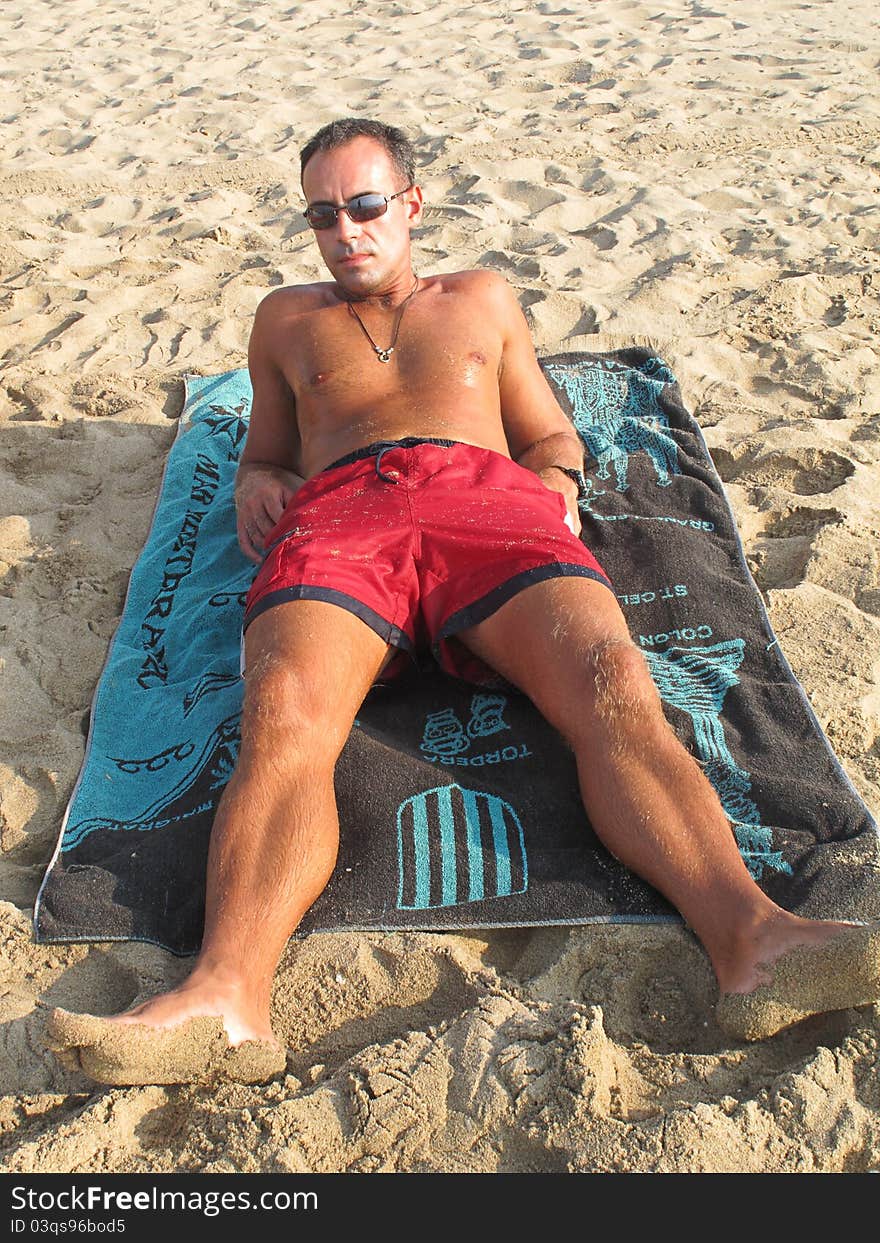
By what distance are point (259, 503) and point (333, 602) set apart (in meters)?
0.76

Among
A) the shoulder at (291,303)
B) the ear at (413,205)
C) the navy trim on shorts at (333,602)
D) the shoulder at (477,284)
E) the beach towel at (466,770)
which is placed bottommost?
the beach towel at (466,770)

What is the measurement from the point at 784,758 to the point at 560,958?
734mm

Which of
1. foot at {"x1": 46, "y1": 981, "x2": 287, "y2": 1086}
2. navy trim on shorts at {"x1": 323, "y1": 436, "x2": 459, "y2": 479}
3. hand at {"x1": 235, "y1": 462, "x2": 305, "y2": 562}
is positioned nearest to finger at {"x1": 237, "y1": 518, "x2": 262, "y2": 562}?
hand at {"x1": 235, "y1": 462, "x2": 305, "y2": 562}

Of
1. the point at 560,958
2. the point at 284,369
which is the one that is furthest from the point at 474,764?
the point at 284,369

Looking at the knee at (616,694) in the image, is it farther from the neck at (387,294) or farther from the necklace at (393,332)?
the neck at (387,294)

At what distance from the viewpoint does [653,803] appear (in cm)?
203

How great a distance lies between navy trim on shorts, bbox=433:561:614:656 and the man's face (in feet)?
3.75

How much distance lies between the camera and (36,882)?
2.29 m

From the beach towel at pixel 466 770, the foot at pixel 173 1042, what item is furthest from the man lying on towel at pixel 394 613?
the beach towel at pixel 466 770

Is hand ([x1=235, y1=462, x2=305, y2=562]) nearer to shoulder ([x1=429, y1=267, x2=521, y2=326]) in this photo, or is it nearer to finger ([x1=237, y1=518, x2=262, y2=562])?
finger ([x1=237, y1=518, x2=262, y2=562])

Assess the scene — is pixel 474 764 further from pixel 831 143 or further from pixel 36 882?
pixel 831 143

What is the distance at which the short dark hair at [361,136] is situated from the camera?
3.00 metres

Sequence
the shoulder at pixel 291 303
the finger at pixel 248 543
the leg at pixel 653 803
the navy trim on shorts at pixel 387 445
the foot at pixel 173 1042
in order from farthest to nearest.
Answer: the shoulder at pixel 291 303 → the finger at pixel 248 543 → the navy trim on shorts at pixel 387 445 → the leg at pixel 653 803 → the foot at pixel 173 1042

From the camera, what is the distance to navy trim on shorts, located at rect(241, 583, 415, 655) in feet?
7.75
